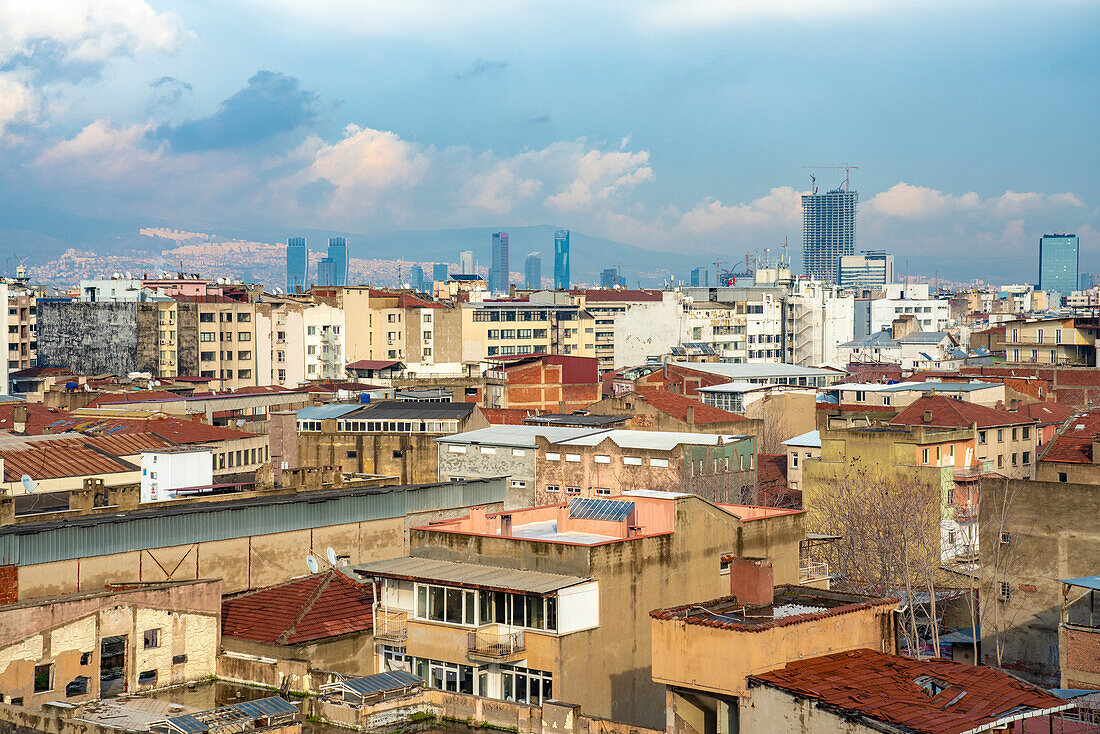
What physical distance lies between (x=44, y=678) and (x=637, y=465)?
120 ft

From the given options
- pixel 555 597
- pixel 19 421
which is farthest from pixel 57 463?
pixel 555 597

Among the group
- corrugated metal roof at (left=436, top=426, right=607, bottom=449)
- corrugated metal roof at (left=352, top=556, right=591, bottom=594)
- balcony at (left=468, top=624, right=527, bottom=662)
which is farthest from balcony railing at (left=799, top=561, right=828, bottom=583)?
corrugated metal roof at (left=436, top=426, right=607, bottom=449)

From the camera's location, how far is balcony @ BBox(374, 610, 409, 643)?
31.4 metres

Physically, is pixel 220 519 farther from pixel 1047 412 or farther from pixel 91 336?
pixel 91 336

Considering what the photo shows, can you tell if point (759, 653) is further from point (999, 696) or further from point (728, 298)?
point (728, 298)

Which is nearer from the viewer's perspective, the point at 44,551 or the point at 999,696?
the point at 999,696

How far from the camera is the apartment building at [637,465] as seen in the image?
199 ft

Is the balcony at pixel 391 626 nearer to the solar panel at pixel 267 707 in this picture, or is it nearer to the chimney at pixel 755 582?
the solar panel at pixel 267 707

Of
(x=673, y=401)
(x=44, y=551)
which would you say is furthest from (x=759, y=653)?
(x=673, y=401)

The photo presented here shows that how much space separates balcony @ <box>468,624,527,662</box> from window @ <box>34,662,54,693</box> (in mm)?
8325

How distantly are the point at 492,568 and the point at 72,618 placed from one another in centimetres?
897

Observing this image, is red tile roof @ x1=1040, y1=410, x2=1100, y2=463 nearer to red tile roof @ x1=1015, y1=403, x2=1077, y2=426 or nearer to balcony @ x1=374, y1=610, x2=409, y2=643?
red tile roof @ x1=1015, y1=403, x2=1077, y2=426

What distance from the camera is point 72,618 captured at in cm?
2930

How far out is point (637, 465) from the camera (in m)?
61.7
